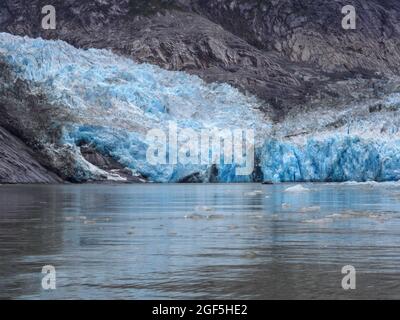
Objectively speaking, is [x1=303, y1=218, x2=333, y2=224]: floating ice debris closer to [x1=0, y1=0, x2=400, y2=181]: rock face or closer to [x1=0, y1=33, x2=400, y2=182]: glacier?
[x1=0, y1=33, x2=400, y2=182]: glacier

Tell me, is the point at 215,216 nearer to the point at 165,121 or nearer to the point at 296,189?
the point at 296,189

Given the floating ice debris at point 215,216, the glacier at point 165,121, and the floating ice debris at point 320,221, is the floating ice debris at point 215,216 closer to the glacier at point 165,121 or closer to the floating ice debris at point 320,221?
the floating ice debris at point 320,221

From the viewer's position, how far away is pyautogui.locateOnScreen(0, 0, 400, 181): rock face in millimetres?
96625

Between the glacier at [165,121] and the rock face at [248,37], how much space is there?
2133 cm

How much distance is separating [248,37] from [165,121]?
57.6 m

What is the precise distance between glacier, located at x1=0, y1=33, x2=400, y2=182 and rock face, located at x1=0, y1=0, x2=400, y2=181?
21.3 metres

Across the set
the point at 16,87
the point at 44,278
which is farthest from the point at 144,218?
the point at 16,87

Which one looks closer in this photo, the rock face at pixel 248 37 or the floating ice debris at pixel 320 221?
the floating ice debris at pixel 320 221

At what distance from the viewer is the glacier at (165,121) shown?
50.7m

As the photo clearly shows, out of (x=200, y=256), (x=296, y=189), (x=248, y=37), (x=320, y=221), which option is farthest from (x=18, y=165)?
(x=248, y=37)

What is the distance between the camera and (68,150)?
185 feet

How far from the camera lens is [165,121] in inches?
2517

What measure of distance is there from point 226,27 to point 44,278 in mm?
115760

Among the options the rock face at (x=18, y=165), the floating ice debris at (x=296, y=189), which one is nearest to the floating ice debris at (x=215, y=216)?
the floating ice debris at (x=296, y=189)
